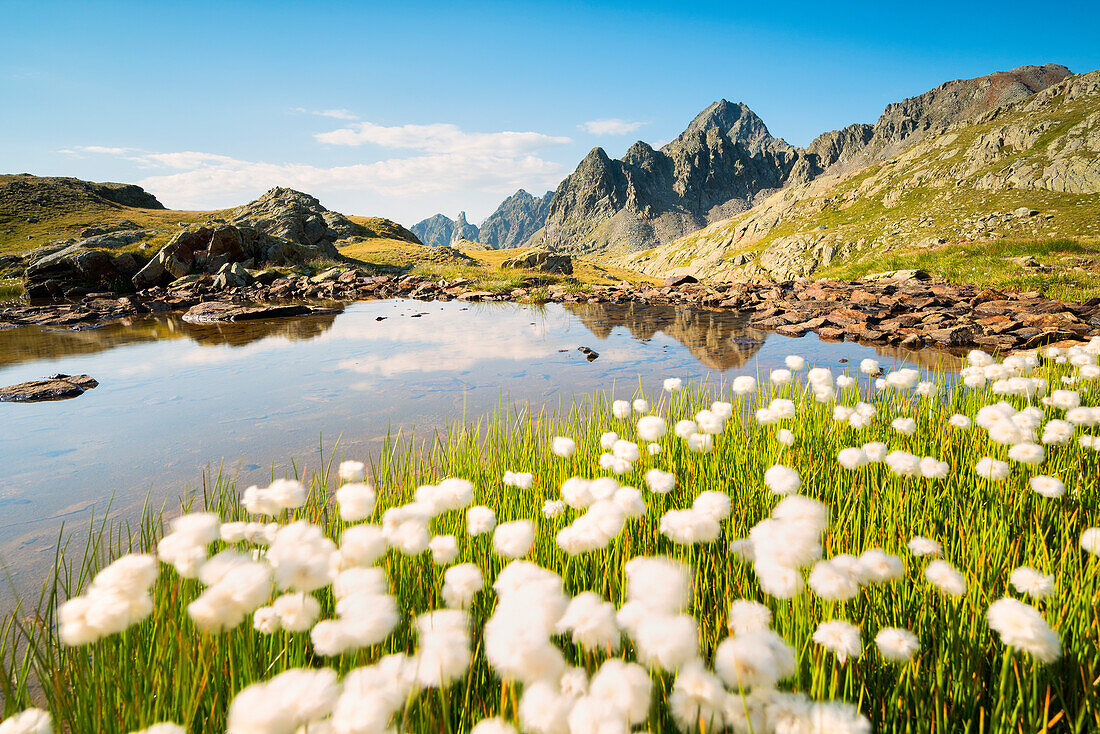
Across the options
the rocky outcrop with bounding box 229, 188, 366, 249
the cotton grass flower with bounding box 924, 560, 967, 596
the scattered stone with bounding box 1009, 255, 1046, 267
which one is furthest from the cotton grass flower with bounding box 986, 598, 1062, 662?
the rocky outcrop with bounding box 229, 188, 366, 249

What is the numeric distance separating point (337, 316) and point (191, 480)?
1622 cm

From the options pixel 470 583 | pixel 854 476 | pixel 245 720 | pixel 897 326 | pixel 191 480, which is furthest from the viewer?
pixel 897 326

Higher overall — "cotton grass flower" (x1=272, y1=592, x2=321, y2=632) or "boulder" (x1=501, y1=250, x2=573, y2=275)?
"boulder" (x1=501, y1=250, x2=573, y2=275)

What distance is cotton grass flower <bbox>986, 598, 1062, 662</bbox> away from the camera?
1.39m

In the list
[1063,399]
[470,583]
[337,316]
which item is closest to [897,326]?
[1063,399]

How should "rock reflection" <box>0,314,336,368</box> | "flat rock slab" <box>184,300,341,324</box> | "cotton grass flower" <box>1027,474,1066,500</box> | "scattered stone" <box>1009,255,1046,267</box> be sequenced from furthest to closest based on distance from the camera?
"scattered stone" <box>1009,255,1046,267</box>, "flat rock slab" <box>184,300,341,324</box>, "rock reflection" <box>0,314,336,368</box>, "cotton grass flower" <box>1027,474,1066,500</box>

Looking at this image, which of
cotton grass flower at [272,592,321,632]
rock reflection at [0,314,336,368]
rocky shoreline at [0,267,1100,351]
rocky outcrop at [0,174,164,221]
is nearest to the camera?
cotton grass flower at [272,592,321,632]

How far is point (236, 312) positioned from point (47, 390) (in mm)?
13083

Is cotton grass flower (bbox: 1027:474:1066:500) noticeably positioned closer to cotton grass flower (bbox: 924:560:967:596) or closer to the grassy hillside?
cotton grass flower (bbox: 924:560:967:596)

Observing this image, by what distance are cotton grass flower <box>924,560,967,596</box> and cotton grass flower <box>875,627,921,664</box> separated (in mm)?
382

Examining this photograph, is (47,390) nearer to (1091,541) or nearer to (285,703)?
(285,703)

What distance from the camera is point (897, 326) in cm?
1322

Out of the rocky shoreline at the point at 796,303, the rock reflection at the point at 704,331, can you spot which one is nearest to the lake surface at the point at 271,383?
the rock reflection at the point at 704,331

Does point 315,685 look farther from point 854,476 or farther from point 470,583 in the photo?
point 854,476
